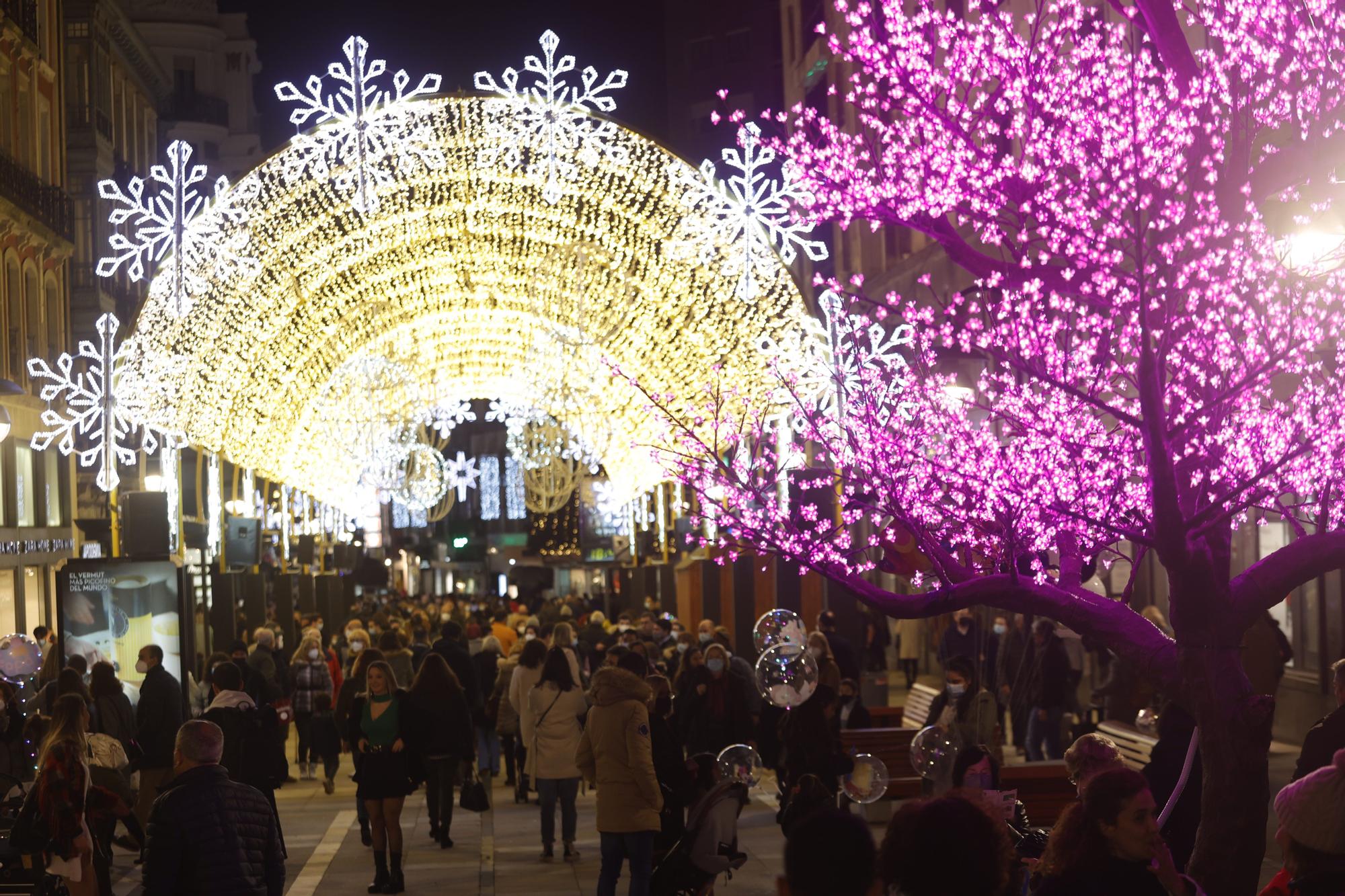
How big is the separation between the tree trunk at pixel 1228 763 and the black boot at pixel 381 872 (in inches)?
240

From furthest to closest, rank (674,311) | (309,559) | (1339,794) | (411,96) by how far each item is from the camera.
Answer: (309,559), (674,311), (411,96), (1339,794)

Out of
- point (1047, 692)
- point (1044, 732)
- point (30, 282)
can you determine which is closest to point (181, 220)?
point (1047, 692)

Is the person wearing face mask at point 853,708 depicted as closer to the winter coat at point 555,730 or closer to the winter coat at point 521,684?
the winter coat at point 521,684

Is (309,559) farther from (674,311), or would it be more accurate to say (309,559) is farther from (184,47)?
(184,47)

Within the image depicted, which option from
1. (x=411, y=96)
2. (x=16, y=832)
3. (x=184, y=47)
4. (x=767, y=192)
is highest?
(x=184, y=47)

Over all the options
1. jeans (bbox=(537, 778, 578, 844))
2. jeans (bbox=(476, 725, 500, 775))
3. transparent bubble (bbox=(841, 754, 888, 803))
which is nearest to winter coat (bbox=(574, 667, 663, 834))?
transparent bubble (bbox=(841, 754, 888, 803))

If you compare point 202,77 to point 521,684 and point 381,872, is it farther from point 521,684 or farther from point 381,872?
point 381,872

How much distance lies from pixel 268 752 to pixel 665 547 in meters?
23.9

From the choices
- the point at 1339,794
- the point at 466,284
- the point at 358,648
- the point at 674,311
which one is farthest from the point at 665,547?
the point at 1339,794

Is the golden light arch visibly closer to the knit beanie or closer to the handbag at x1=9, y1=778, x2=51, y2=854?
the handbag at x1=9, y1=778, x2=51, y2=854

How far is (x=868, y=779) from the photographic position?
35.2ft

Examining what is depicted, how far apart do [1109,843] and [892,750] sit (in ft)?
38.0

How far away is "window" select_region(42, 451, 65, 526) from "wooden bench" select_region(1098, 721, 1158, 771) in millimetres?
23497

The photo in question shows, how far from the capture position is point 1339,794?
6449 mm
